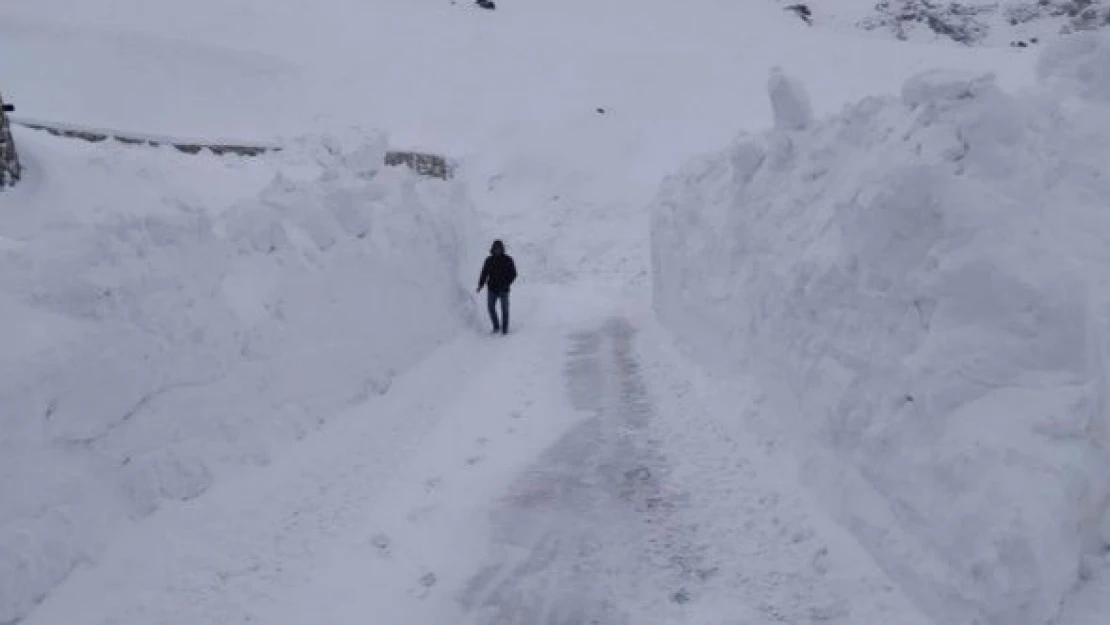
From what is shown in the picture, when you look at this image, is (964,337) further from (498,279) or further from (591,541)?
(498,279)

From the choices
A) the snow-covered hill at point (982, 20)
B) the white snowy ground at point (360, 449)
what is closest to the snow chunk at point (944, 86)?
the white snowy ground at point (360, 449)

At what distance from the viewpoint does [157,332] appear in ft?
20.2

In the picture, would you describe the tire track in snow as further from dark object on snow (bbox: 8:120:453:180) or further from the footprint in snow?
dark object on snow (bbox: 8:120:453:180)

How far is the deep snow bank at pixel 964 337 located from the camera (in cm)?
391

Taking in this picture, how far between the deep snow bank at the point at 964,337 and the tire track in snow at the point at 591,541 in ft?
3.69

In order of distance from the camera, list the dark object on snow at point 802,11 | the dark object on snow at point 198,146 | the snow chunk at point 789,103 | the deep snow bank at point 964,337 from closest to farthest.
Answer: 1. the deep snow bank at point 964,337
2. the snow chunk at point 789,103
3. the dark object on snow at point 198,146
4. the dark object on snow at point 802,11

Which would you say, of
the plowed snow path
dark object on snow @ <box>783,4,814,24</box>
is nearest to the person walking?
the plowed snow path

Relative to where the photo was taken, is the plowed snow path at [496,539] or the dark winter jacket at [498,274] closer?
the plowed snow path at [496,539]

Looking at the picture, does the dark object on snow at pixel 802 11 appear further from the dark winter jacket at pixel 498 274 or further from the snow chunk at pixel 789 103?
the snow chunk at pixel 789 103

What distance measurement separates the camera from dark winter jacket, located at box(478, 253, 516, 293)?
14.3 meters

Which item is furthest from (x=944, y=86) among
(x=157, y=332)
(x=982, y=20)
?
(x=982, y=20)

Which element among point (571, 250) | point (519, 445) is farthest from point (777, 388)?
point (571, 250)

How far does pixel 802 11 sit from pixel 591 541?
56468mm

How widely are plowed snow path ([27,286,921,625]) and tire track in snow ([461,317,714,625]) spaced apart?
0.01 meters
